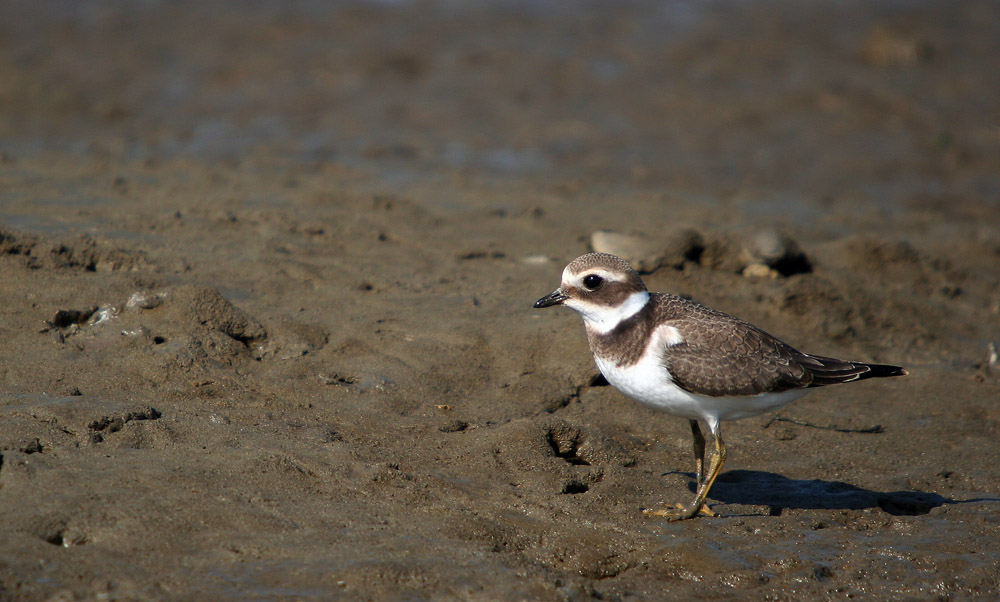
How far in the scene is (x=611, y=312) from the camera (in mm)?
5445

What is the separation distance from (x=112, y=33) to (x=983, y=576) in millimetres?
14403

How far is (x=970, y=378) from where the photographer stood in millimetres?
7363

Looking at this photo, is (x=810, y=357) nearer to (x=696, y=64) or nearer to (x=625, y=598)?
(x=625, y=598)

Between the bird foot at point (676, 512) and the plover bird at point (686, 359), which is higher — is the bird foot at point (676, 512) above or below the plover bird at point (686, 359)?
below

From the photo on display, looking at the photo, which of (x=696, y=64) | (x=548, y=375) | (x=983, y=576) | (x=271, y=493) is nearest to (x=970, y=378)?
A: (x=983, y=576)

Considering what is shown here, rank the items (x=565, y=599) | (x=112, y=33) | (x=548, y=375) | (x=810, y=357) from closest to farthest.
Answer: (x=565, y=599)
(x=810, y=357)
(x=548, y=375)
(x=112, y=33)

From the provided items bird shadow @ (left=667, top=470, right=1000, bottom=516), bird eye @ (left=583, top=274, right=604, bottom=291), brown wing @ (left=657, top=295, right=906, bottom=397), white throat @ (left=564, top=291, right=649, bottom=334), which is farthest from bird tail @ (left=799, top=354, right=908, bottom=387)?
bird eye @ (left=583, top=274, right=604, bottom=291)

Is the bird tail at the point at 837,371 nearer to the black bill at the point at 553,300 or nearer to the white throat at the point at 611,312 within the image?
the white throat at the point at 611,312

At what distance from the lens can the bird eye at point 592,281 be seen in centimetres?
547

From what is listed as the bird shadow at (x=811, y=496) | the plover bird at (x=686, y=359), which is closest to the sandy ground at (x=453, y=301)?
the bird shadow at (x=811, y=496)

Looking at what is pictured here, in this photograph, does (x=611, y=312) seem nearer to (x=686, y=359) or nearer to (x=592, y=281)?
(x=592, y=281)

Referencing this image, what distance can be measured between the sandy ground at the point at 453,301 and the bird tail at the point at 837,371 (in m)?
0.70

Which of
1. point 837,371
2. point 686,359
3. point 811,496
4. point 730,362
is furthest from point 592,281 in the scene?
point 811,496

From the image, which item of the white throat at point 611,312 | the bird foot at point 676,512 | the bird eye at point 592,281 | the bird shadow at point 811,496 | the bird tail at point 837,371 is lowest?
the bird shadow at point 811,496
